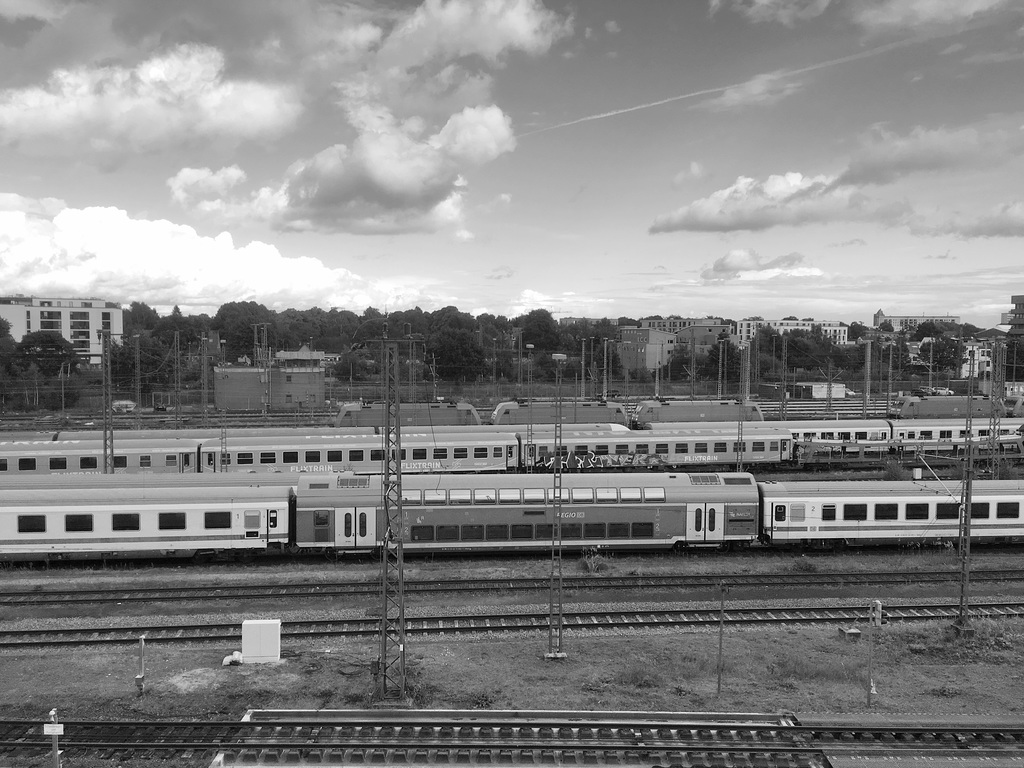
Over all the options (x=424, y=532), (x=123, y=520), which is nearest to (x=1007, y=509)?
(x=424, y=532)

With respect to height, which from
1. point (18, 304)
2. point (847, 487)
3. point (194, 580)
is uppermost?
point (18, 304)

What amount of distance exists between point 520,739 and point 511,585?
35.4 feet

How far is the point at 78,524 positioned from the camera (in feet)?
91.0

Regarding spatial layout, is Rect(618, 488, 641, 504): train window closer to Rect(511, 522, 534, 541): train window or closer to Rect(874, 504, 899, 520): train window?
Rect(511, 522, 534, 541): train window

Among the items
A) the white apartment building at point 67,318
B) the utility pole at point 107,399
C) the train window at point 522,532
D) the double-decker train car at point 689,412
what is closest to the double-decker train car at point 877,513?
the train window at point 522,532

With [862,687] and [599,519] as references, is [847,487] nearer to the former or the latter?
[599,519]

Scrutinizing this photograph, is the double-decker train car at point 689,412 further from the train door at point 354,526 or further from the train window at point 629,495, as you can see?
the train door at point 354,526

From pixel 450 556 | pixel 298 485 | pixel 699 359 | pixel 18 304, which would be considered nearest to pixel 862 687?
pixel 450 556

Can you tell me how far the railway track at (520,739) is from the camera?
1492cm

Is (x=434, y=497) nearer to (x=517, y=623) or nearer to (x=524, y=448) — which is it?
(x=517, y=623)

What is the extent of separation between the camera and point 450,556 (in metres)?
29.9

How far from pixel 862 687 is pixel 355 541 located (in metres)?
17.2

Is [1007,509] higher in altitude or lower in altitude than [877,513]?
higher

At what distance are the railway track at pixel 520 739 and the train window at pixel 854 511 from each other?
1414cm
